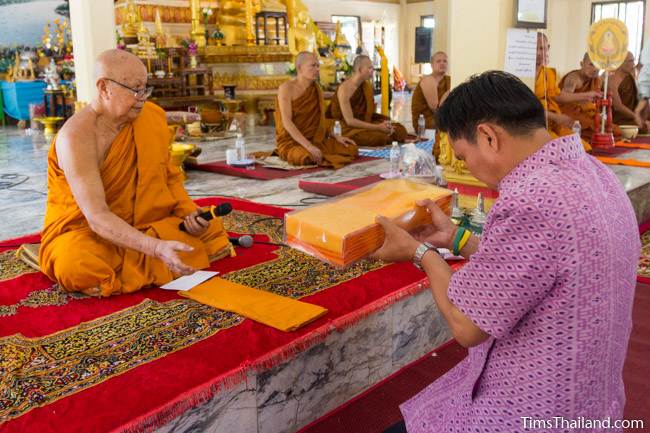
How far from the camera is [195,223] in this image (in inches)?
104

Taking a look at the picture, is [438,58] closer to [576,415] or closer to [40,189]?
[40,189]

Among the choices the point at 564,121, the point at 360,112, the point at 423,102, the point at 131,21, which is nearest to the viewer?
the point at 564,121

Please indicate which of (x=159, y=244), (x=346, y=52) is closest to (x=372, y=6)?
(x=346, y=52)

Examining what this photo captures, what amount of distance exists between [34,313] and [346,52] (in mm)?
14908

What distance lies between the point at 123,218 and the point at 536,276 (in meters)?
1.97

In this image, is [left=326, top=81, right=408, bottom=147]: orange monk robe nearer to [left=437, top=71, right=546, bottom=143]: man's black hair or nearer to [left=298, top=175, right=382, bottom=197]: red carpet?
[left=298, top=175, right=382, bottom=197]: red carpet

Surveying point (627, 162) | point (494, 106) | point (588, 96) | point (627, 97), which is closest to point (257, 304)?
point (494, 106)

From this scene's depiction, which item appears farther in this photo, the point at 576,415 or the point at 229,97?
the point at 229,97

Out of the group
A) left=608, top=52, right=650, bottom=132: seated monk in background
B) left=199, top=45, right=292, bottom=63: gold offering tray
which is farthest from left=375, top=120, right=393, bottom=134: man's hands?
left=199, top=45, right=292, bottom=63: gold offering tray

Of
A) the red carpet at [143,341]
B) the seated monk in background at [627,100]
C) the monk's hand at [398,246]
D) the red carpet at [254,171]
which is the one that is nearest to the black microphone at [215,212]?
the red carpet at [143,341]

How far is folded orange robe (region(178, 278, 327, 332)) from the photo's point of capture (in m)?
2.10

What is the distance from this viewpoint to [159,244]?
7.27 ft

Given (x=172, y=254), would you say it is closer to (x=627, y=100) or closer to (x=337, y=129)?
(x=337, y=129)

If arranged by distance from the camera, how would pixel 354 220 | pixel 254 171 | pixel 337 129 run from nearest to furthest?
1. pixel 354 220
2. pixel 254 171
3. pixel 337 129
